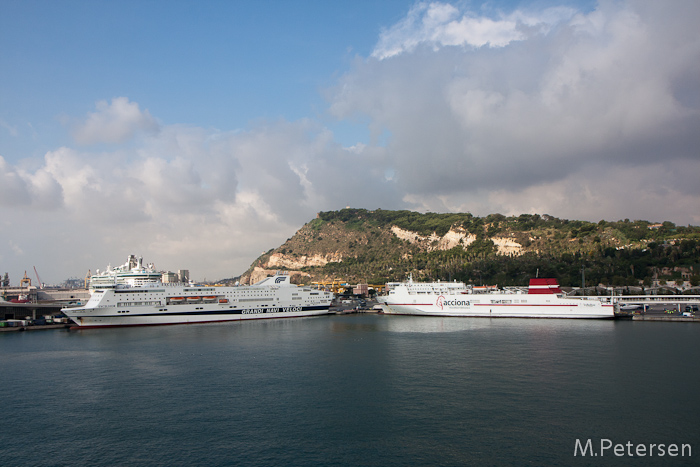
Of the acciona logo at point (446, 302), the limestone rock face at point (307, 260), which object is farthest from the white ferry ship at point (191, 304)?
the limestone rock face at point (307, 260)

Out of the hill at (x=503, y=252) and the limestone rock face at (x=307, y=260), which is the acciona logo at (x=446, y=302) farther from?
the limestone rock face at (x=307, y=260)

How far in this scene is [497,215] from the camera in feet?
513

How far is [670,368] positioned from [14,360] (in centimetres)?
4964

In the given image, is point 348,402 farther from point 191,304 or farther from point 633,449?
point 191,304

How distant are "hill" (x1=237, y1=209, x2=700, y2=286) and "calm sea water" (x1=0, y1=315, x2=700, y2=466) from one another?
62.3 meters

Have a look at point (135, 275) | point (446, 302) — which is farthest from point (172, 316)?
point (446, 302)

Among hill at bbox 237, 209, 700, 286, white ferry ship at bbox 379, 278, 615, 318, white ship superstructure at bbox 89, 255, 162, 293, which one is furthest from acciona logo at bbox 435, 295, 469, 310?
white ship superstructure at bbox 89, 255, 162, 293

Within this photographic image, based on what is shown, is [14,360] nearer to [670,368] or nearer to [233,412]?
[233,412]

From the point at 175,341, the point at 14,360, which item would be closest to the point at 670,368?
the point at 175,341

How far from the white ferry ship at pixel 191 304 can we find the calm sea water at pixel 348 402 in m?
17.8

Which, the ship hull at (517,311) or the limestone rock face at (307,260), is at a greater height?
the limestone rock face at (307,260)

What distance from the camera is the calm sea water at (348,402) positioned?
18.3 metres

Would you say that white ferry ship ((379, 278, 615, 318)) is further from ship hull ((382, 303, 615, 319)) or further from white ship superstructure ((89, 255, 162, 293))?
white ship superstructure ((89, 255, 162, 293))

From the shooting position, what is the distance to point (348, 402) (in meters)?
24.1
